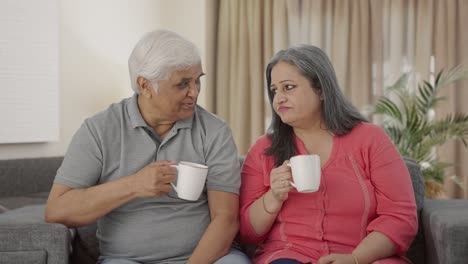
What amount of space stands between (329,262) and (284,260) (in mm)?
132

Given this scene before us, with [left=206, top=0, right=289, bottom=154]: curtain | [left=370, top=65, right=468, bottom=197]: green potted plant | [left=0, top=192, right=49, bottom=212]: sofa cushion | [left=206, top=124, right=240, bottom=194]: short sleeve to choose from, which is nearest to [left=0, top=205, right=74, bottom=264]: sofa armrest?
[left=206, top=124, right=240, bottom=194]: short sleeve

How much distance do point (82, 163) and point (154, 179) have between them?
0.77 ft

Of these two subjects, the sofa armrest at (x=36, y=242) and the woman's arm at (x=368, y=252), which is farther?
the woman's arm at (x=368, y=252)

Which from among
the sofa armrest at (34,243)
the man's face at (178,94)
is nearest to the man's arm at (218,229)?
the man's face at (178,94)

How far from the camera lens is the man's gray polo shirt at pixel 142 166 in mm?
1925

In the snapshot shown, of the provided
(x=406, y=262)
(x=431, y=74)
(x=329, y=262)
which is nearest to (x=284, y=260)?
(x=329, y=262)

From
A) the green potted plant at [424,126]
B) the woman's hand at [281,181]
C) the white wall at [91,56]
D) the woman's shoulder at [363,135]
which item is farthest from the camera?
the green potted plant at [424,126]

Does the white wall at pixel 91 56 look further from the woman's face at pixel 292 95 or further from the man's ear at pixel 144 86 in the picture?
the woman's face at pixel 292 95

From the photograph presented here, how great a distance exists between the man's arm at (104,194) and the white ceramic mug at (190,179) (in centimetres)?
5

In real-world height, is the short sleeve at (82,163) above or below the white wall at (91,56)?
below

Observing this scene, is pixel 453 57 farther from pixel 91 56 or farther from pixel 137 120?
pixel 137 120

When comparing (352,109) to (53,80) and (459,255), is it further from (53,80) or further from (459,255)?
(53,80)

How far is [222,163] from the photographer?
1.97 metres

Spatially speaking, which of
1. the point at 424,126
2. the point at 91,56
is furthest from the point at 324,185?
the point at 91,56
